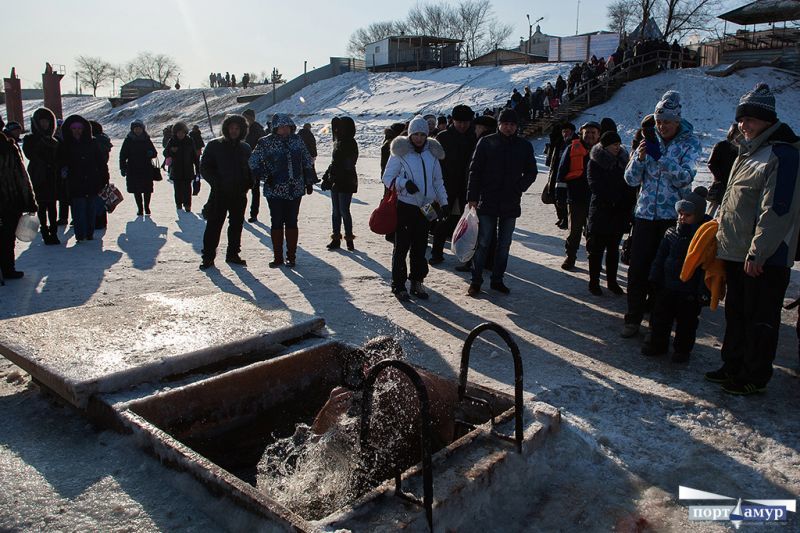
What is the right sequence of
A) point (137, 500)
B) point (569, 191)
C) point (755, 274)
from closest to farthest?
point (137, 500) < point (755, 274) < point (569, 191)

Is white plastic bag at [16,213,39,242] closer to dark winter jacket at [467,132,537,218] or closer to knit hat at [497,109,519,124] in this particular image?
dark winter jacket at [467,132,537,218]

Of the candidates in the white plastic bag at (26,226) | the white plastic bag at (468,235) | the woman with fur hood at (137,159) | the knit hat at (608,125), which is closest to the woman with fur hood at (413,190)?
the white plastic bag at (468,235)

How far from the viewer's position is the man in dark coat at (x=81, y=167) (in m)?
8.76

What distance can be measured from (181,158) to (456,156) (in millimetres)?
6048

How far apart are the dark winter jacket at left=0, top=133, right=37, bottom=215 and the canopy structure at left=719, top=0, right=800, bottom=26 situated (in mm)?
35554

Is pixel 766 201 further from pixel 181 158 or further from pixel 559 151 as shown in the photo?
pixel 181 158

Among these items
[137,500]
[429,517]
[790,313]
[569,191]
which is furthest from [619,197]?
[137,500]

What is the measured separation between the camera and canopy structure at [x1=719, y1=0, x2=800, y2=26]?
32.0 meters

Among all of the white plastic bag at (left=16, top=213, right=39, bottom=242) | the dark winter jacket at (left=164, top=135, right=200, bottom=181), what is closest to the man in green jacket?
the white plastic bag at (left=16, top=213, right=39, bottom=242)

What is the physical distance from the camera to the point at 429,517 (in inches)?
105

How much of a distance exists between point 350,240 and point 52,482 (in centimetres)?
602

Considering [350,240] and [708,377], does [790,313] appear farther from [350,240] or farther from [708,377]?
[350,240]

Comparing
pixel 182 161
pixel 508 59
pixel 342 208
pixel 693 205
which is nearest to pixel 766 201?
pixel 693 205

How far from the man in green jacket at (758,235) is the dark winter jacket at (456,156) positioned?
399 centimetres
